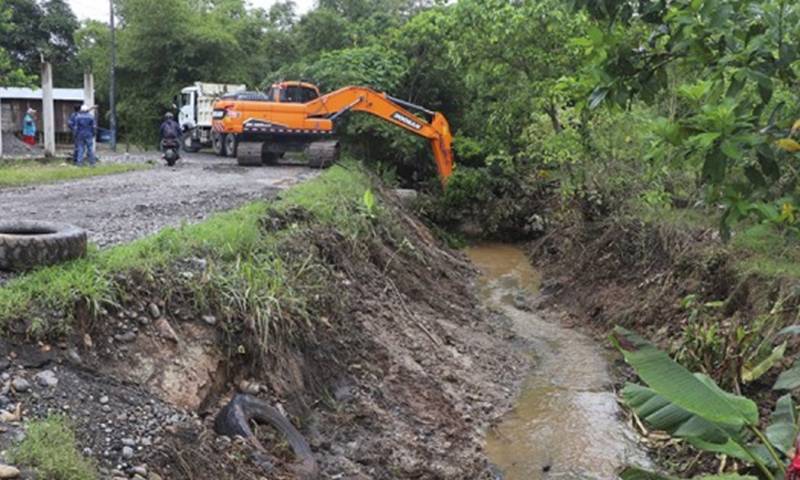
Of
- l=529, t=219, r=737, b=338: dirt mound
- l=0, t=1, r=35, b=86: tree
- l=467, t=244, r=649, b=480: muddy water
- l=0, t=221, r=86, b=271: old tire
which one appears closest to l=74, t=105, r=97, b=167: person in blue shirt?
l=0, t=1, r=35, b=86: tree

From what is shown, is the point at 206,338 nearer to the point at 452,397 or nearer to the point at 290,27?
the point at 452,397

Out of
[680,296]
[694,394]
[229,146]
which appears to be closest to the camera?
[694,394]

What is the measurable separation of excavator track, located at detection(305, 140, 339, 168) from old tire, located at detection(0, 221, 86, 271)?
11.5 m

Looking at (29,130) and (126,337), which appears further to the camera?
(29,130)

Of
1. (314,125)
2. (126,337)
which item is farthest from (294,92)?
(126,337)

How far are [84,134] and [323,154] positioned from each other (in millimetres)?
5613

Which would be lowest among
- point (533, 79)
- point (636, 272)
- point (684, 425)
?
point (636, 272)

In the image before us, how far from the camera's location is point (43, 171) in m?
14.9

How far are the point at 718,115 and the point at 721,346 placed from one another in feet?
17.0

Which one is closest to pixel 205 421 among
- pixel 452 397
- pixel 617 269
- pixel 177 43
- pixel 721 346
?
pixel 452 397

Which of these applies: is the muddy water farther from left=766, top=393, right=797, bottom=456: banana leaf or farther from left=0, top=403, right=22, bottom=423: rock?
left=0, top=403, right=22, bottom=423: rock

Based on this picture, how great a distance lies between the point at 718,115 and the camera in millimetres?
3697

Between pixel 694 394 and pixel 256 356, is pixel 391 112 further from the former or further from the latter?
pixel 694 394

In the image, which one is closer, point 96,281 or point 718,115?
point 718,115
